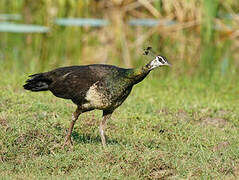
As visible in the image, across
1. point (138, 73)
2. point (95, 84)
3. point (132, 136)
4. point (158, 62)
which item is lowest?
point (132, 136)

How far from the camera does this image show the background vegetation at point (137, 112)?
193 inches

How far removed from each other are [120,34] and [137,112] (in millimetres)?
9071

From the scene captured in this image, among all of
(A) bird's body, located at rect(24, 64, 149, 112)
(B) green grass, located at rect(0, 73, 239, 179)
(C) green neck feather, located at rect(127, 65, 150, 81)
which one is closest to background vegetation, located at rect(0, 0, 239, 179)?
(B) green grass, located at rect(0, 73, 239, 179)

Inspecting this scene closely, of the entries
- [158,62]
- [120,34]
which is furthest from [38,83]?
[120,34]

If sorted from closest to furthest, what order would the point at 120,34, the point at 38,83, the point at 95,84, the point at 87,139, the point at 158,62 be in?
the point at 158,62 < the point at 95,84 < the point at 38,83 < the point at 87,139 < the point at 120,34

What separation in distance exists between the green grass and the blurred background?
6.75 ft

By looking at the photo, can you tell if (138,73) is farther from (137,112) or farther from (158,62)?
(137,112)

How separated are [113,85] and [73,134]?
3.37 ft

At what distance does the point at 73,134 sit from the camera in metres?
6.12

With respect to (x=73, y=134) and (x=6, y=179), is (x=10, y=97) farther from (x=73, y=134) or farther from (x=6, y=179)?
(x=6, y=179)

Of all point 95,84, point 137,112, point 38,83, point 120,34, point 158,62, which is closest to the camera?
point 158,62

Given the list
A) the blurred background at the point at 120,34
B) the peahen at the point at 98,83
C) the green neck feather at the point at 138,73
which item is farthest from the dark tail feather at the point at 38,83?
the blurred background at the point at 120,34

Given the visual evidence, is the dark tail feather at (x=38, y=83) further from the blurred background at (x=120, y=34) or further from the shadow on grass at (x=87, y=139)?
the blurred background at (x=120, y=34)

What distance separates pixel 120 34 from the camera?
16078 mm
